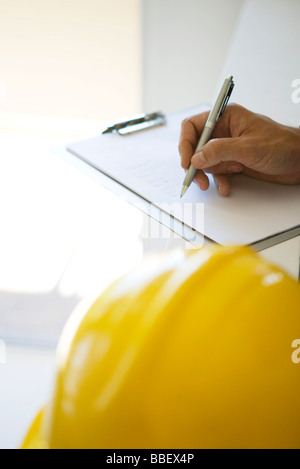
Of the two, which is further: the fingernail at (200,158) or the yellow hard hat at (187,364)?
the fingernail at (200,158)

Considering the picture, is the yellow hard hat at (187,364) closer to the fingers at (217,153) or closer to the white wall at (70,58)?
the fingers at (217,153)

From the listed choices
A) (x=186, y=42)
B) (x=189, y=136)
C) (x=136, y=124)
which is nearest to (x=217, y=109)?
(x=189, y=136)

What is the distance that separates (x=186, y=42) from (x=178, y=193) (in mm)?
1368

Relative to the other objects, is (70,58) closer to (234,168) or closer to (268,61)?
(268,61)

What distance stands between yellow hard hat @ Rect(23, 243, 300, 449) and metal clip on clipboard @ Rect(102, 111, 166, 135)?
543 mm

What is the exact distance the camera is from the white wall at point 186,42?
1.97 m

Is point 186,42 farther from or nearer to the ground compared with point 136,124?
farther from the ground

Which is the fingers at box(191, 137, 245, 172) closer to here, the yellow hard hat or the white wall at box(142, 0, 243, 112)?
the yellow hard hat

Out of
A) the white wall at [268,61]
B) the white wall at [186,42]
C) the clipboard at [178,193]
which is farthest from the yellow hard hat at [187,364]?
the white wall at [186,42]

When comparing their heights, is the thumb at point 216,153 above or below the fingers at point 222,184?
above

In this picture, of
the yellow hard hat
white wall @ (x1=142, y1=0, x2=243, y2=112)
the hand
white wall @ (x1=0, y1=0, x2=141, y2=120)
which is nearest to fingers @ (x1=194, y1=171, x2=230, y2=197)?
the hand

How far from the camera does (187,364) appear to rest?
42cm
